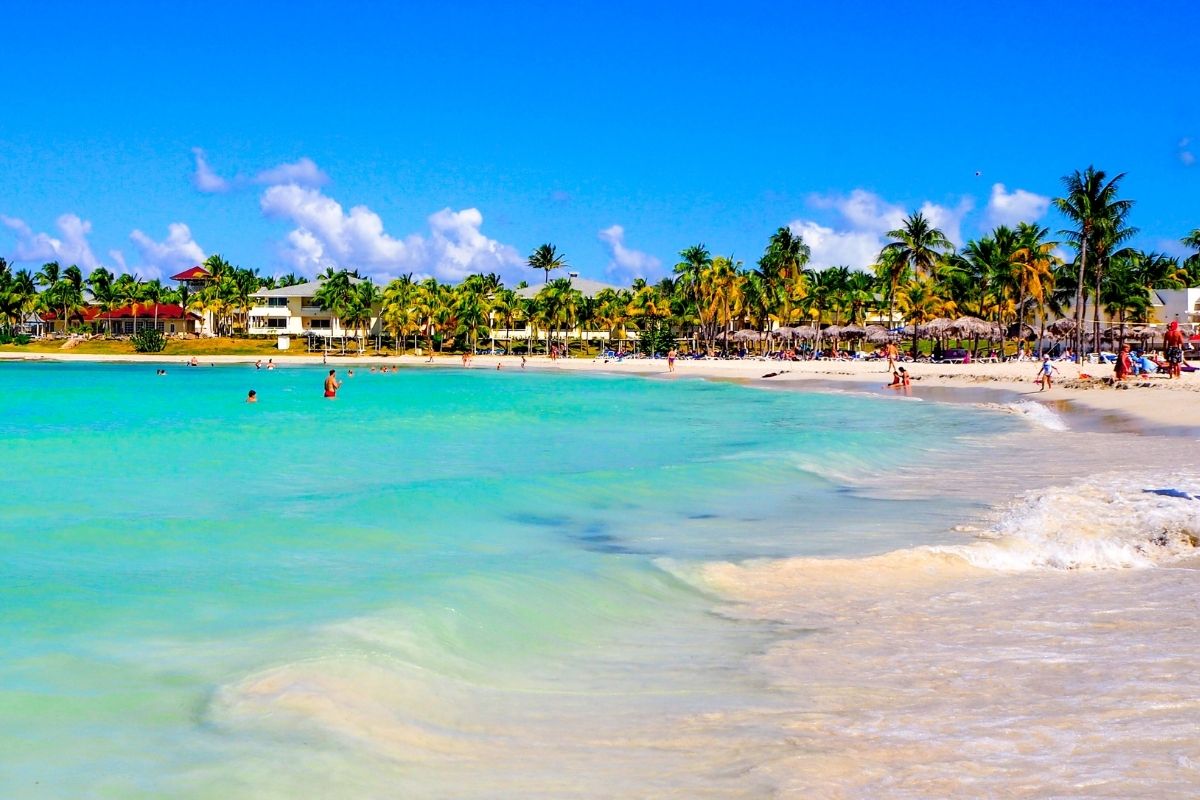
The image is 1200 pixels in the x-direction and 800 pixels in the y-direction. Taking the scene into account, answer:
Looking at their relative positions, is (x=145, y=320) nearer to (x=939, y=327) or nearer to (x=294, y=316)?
(x=294, y=316)

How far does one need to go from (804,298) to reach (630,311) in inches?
700

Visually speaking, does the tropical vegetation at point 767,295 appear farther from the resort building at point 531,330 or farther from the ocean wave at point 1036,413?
the ocean wave at point 1036,413

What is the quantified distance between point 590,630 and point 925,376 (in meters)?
46.0

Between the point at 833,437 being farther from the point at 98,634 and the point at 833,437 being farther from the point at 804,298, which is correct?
the point at 804,298

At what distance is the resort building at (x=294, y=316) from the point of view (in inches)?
3967

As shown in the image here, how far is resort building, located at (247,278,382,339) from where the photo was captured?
101 meters

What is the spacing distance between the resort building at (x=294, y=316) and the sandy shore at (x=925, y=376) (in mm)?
9632

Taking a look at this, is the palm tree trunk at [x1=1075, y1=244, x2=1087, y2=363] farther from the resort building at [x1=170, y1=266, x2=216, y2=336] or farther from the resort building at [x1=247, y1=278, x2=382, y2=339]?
the resort building at [x1=170, y1=266, x2=216, y2=336]

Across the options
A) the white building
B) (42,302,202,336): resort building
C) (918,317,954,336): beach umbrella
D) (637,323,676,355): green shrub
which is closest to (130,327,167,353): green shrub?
(42,302,202,336): resort building

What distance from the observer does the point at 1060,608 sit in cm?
718

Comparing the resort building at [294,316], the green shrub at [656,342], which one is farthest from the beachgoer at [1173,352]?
the resort building at [294,316]

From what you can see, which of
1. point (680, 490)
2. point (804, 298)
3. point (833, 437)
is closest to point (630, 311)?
point (804, 298)

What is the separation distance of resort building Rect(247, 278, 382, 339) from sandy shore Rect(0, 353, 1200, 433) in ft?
31.6

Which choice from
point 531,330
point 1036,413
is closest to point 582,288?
point 531,330
